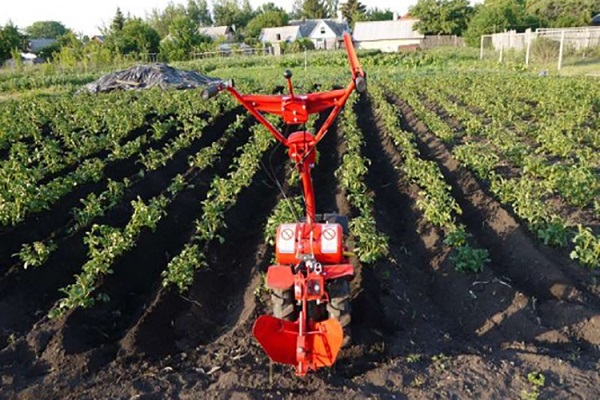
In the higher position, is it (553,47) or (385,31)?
(385,31)

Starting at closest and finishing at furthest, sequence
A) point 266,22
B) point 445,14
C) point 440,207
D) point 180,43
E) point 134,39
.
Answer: point 440,207, point 134,39, point 180,43, point 445,14, point 266,22

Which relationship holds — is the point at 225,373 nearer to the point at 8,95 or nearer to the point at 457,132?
the point at 457,132

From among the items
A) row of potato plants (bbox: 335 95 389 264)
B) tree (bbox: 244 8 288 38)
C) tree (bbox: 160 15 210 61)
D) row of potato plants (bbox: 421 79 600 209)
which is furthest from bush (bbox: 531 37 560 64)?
tree (bbox: 244 8 288 38)

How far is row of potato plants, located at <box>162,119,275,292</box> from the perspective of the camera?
596 centimetres

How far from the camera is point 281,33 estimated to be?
77.1 m

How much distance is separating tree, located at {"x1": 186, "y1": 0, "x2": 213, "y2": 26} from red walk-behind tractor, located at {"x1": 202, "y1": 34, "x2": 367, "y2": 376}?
115 metres

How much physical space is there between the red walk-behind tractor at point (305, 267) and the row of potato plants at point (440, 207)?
1.97m

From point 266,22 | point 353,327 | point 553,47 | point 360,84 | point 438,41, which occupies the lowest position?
point 353,327

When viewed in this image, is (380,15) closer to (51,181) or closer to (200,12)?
(200,12)

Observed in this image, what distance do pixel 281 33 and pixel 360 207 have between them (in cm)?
7374

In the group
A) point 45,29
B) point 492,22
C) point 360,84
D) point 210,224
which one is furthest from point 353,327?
point 45,29

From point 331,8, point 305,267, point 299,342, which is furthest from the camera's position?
point 331,8

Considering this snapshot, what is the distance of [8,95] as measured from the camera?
25859mm

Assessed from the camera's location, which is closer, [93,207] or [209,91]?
[209,91]
